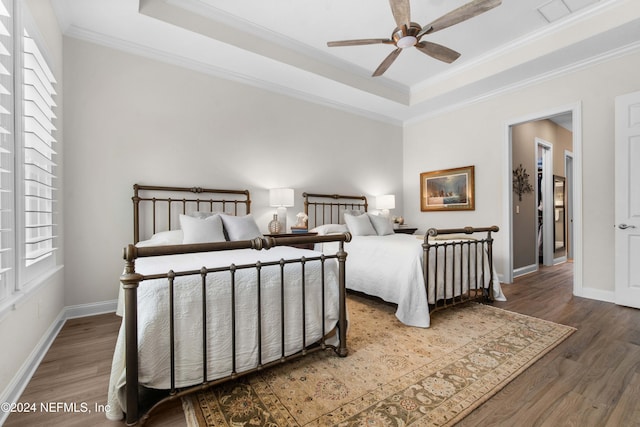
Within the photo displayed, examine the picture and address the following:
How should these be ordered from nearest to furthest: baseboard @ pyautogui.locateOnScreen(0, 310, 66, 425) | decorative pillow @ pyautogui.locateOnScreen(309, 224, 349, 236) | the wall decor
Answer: baseboard @ pyautogui.locateOnScreen(0, 310, 66, 425) < decorative pillow @ pyautogui.locateOnScreen(309, 224, 349, 236) < the wall decor

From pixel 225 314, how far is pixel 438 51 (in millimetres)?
2918

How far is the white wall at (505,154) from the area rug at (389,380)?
1.56 m

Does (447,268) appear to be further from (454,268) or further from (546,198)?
(546,198)

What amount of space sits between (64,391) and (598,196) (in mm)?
5156

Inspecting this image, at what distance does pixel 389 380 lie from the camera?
172 centimetres

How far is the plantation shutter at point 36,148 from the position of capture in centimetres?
187

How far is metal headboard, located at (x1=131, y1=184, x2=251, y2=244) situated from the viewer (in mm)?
3074

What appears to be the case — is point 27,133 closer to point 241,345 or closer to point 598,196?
point 241,345

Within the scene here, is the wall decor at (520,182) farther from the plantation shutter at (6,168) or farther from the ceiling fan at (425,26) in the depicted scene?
the plantation shutter at (6,168)

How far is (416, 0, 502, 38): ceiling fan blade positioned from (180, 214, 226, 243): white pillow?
8.18 feet

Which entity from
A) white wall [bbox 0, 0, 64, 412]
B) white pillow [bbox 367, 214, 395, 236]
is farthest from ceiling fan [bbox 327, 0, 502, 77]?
white wall [bbox 0, 0, 64, 412]

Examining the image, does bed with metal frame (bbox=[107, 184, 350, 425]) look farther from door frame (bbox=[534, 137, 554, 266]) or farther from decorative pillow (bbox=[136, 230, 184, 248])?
door frame (bbox=[534, 137, 554, 266])

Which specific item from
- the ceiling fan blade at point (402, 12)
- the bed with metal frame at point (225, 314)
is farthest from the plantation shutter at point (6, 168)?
the ceiling fan blade at point (402, 12)

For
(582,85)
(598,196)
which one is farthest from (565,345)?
(582,85)
